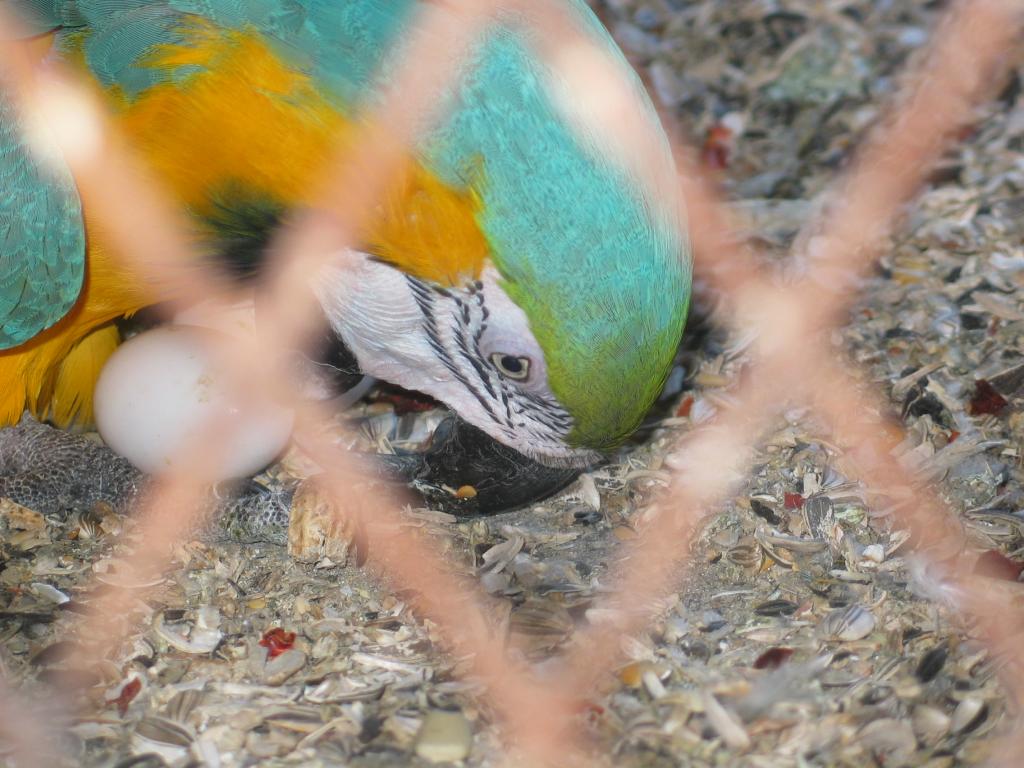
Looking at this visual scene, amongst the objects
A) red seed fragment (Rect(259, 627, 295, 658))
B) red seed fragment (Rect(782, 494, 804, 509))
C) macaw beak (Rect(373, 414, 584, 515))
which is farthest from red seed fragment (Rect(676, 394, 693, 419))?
red seed fragment (Rect(259, 627, 295, 658))

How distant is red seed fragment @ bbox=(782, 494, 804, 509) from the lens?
2178 mm

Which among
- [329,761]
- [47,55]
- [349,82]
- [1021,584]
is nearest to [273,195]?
[349,82]

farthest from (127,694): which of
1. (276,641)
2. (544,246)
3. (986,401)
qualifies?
(986,401)

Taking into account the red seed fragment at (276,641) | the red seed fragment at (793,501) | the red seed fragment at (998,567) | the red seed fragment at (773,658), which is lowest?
the red seed fragment at (793,501)

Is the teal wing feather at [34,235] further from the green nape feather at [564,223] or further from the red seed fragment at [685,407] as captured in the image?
the red seed fragment at [685,407]

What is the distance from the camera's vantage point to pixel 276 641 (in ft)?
6.28

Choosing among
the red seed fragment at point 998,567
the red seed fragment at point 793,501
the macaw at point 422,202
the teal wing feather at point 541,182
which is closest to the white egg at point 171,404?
the macaw at point 422,202

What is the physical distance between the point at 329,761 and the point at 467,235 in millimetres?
759

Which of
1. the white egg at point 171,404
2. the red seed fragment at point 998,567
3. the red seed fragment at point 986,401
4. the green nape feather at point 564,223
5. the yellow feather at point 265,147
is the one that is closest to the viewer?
the green nape feather at point 564,223

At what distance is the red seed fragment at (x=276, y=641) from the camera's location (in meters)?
1.90

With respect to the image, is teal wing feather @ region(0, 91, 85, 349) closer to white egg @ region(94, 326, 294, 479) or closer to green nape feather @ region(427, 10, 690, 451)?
white egg @ region(94, 326, 294, 479)

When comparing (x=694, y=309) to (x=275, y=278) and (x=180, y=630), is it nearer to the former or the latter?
(x=275, y=278)

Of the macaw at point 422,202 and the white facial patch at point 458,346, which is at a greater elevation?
the macaw at point 422,202

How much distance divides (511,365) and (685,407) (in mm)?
718
